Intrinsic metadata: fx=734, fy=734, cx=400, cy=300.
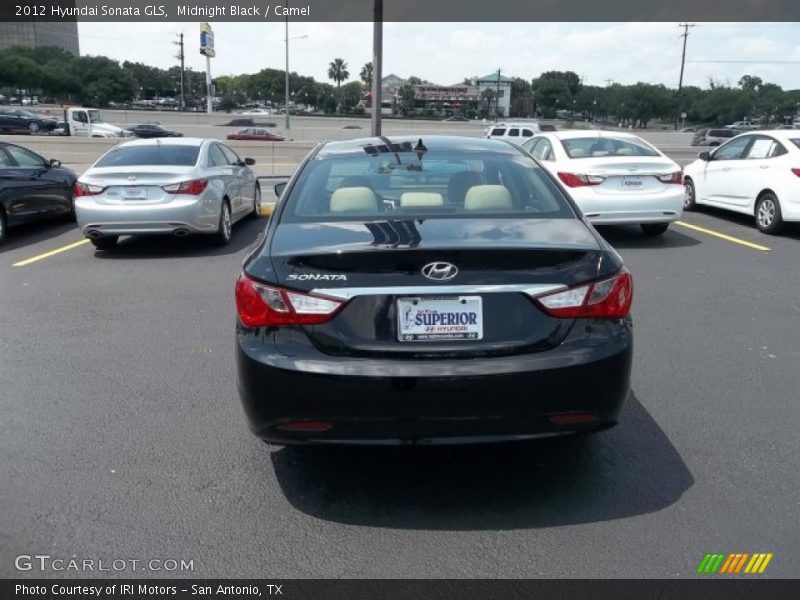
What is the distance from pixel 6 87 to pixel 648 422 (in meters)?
97.9

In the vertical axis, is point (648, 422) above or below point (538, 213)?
below

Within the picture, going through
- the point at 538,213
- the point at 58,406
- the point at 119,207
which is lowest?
the point at 58,406

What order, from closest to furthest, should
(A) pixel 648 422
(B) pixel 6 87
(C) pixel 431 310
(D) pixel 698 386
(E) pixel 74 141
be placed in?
(C) pixel 431 310 → (A) pixel 648 422 → (D) pixel 698 386 → (E) pixel 74 141 → (B) pixel 6 87

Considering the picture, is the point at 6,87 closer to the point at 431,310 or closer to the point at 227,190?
the point at 227,190

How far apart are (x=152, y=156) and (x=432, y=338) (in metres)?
7.82

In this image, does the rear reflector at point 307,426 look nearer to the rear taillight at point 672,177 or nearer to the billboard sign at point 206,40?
the rear taillight at point 672,177

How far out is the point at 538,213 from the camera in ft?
12.3

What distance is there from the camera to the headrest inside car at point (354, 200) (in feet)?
12.4

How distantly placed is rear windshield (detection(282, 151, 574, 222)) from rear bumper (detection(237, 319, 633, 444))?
86cm

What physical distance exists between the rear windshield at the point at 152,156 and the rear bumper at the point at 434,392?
7135mm

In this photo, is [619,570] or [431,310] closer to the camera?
[619,570]

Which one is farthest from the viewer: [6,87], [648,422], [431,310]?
[6,87]

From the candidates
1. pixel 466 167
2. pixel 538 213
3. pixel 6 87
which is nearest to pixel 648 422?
pixel 538 213

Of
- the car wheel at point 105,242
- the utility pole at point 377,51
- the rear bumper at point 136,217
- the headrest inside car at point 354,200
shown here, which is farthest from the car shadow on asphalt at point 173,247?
the utility pole at point 377,51
